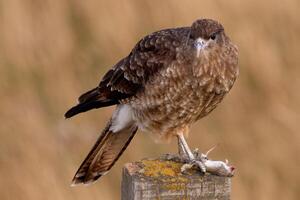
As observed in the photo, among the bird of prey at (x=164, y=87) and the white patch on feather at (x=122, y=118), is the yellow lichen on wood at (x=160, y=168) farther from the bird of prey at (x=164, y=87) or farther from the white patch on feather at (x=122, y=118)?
the white patch on feather at (x=122, y=118)

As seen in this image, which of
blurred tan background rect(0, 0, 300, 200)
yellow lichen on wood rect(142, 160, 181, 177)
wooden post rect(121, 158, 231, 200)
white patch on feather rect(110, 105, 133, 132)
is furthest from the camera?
blurred tan background rect(0, 0, 300, 200)

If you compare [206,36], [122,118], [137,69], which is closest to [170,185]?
[206,36]

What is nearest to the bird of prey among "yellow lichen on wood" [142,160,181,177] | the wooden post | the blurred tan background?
"yellow lichen on wood" [142,160,181,177]

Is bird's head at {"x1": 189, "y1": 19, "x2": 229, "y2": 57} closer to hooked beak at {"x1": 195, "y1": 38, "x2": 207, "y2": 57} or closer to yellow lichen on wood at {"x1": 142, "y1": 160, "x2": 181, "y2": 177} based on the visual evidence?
hooked beak at {"x1": 195, "y1": 38, "x2": 207, "y2": 57}

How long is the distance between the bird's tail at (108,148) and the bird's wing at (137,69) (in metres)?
0.12

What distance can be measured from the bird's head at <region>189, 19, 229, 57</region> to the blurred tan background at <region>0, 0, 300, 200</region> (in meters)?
2.31

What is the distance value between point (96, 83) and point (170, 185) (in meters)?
4.90

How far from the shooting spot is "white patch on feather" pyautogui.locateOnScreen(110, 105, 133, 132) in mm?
6195

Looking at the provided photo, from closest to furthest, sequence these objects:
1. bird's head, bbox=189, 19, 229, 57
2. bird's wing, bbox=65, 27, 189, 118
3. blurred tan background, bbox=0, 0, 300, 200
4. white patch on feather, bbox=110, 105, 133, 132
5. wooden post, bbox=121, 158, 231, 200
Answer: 1. wooden post, bbox=121, 158, 231, 200
2. bird's head, bbox=189, 19, 229, 57
3. bird's wing, bbox=65, 27, 189, 118
4. white patch on feather, bbox=110, 105, 133, 132
5. blurred tan background, bbox=0, 0, 300, 200

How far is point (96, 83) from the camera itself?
358 inches

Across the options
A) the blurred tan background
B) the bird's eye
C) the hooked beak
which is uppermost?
the bird's eye

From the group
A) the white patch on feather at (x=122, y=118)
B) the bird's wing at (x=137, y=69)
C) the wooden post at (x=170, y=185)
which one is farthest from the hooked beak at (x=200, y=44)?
the wooden post at (x=170, y=185)
